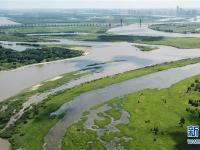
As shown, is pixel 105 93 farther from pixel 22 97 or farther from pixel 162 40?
pixel 162 40

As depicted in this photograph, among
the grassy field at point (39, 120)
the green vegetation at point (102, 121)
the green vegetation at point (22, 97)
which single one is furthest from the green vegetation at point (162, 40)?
the green vegetation at point (102, 121)

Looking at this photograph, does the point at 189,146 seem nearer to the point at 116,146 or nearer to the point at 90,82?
the point at 116,146

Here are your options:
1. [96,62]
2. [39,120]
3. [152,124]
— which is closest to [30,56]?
[96,62]

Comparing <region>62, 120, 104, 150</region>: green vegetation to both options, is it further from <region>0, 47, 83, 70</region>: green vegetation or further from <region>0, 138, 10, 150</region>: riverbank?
<region>0, 47, 83, 70</region>: green vegetation

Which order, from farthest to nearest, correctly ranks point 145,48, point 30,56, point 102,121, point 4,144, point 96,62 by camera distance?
point 145,48
point 30,56
point 96,62
point 102,121
point 4,144

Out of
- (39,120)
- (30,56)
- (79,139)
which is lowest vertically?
(79,139)

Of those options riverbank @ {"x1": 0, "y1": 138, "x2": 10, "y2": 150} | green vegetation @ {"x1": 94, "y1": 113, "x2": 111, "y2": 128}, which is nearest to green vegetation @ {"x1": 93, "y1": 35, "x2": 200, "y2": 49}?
green vegetation @ {"x1": 94, "y1": 113, "x2": 111, "y2": 128}

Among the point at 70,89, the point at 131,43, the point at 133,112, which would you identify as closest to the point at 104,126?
the point at 133,112
